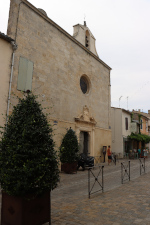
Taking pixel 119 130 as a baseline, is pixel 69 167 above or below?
below

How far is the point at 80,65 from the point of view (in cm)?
1580

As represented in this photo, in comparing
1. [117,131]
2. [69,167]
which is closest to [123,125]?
[117,131]

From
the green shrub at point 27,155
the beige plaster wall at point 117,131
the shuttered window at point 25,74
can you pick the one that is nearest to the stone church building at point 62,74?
the shuttered window at point 25,74

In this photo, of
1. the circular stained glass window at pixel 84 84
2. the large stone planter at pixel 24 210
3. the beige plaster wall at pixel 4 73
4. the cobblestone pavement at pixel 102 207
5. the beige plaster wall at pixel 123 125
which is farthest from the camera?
the beige plaster wall at pixel 123 125

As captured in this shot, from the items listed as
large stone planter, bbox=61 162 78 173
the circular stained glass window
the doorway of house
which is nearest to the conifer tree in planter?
large stone planter, bbox=61 162 78 173

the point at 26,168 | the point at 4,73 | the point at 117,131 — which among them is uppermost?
the point at 4,73

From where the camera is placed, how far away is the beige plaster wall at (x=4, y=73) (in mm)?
9453

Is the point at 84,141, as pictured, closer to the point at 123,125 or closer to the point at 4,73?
the point at 4,73

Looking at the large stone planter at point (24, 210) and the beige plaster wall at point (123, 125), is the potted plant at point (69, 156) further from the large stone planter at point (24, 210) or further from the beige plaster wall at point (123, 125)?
the beige plaster wall at point (123, 125)

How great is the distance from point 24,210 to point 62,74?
11.3 metres

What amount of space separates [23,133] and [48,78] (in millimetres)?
9282

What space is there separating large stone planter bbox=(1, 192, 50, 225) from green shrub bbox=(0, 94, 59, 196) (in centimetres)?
16

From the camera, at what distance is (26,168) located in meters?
3.38

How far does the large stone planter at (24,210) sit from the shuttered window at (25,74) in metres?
7.78
